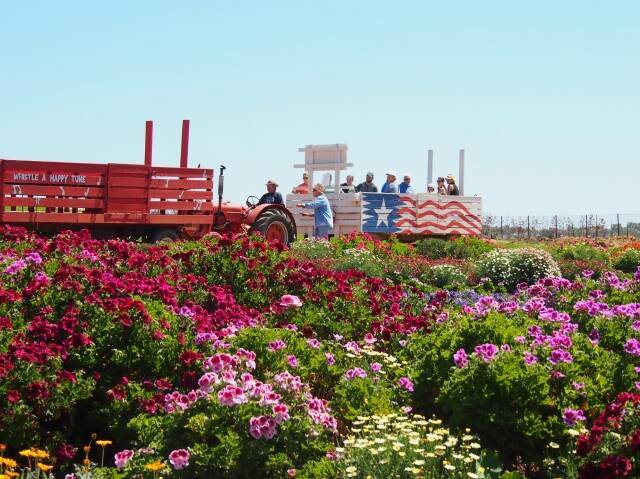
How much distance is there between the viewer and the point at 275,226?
1775 centimetres

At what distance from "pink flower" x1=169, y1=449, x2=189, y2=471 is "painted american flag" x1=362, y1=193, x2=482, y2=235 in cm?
1861

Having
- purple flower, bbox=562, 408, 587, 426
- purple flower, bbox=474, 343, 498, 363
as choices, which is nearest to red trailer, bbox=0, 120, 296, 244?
purple flower, bbox=474, 343, 498, 363

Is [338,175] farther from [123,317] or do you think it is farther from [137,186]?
[123,317]

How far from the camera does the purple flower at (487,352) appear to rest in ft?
17.7

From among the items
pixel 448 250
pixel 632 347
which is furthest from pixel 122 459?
pixel 448 250

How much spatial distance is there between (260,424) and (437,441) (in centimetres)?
117

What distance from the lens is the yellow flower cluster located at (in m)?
4.69

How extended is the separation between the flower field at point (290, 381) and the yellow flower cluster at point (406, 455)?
1 centimetres

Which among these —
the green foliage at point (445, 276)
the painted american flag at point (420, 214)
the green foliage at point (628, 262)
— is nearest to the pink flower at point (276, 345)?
the green foliage at point (445, 276)

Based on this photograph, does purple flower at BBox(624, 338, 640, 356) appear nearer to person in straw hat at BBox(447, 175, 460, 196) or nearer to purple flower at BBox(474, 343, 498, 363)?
purple flower at BBox(474, 343, 498, 363)

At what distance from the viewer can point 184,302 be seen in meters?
7.54

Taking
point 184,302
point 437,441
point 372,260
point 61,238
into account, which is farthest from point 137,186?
point 437,441

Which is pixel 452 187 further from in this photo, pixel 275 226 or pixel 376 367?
pixel 376 367

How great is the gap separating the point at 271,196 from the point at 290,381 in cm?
1321
